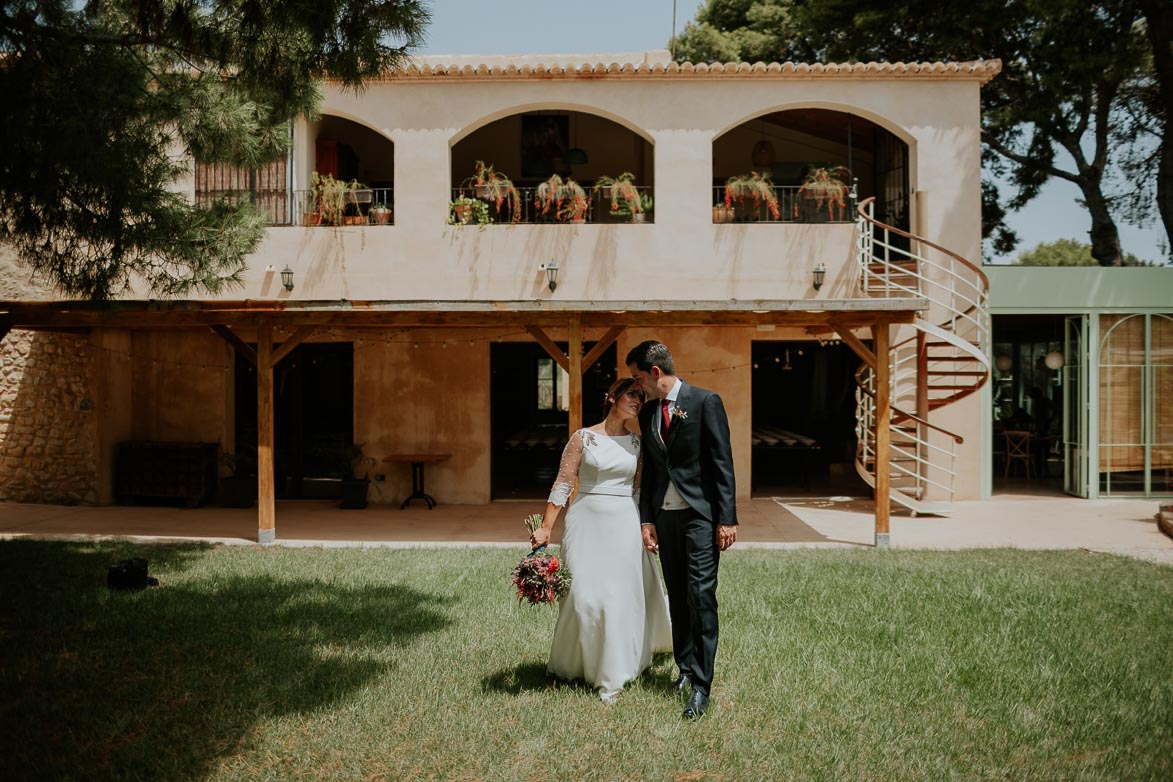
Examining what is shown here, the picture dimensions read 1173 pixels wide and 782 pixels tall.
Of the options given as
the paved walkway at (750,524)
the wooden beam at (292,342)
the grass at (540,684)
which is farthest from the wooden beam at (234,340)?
the grass at (540,684)

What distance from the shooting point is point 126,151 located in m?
6.07

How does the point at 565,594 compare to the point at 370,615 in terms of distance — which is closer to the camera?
the point at 565,594

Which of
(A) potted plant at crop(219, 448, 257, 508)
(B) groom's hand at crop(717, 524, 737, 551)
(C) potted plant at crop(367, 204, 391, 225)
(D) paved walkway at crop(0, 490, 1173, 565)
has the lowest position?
(D) paved walkway at crop(0, 490, 1173, 565)

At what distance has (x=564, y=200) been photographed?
12.3 m

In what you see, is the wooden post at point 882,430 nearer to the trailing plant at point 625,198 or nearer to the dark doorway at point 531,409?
the trailing plant at point 625,198

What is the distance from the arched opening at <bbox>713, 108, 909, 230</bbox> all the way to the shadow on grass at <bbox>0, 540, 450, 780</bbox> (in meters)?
7.88

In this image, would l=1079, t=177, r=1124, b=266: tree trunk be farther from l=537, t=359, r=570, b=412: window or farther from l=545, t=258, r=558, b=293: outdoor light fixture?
l=545, t=258, r=558, b=293: outdoor light fixture

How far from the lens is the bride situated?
4523 millimetres

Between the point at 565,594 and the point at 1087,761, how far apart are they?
259cm

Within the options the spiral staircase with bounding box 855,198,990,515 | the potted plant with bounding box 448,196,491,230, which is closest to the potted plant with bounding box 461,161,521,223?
the potted plant with bounding box 448,196,491,230

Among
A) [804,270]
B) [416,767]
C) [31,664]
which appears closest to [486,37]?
[804,270]

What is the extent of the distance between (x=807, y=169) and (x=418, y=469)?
765 cm

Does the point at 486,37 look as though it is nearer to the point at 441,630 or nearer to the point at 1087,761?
the point at 441,630

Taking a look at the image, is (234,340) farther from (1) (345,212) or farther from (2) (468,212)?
(2) (468,212)
